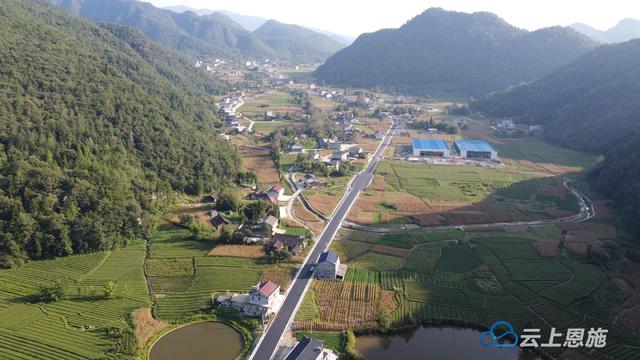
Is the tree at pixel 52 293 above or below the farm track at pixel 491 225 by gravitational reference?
below

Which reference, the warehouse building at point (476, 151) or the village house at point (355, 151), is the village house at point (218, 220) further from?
the warehouse building at point (476, 151)

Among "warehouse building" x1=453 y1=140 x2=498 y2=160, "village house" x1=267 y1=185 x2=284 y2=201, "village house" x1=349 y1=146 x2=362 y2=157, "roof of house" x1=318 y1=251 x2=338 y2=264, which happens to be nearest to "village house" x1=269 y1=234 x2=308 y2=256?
"roof of house" x1=318 y1=251 x2=338 y2=264

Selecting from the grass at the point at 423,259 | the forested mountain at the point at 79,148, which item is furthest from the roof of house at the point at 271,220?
the grass at the point at 423,259

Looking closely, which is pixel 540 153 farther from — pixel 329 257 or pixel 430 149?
pixel 329 257

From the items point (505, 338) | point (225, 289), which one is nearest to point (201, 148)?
point (225, 289)

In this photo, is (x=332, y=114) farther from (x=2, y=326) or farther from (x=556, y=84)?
(x=2, y=326)
